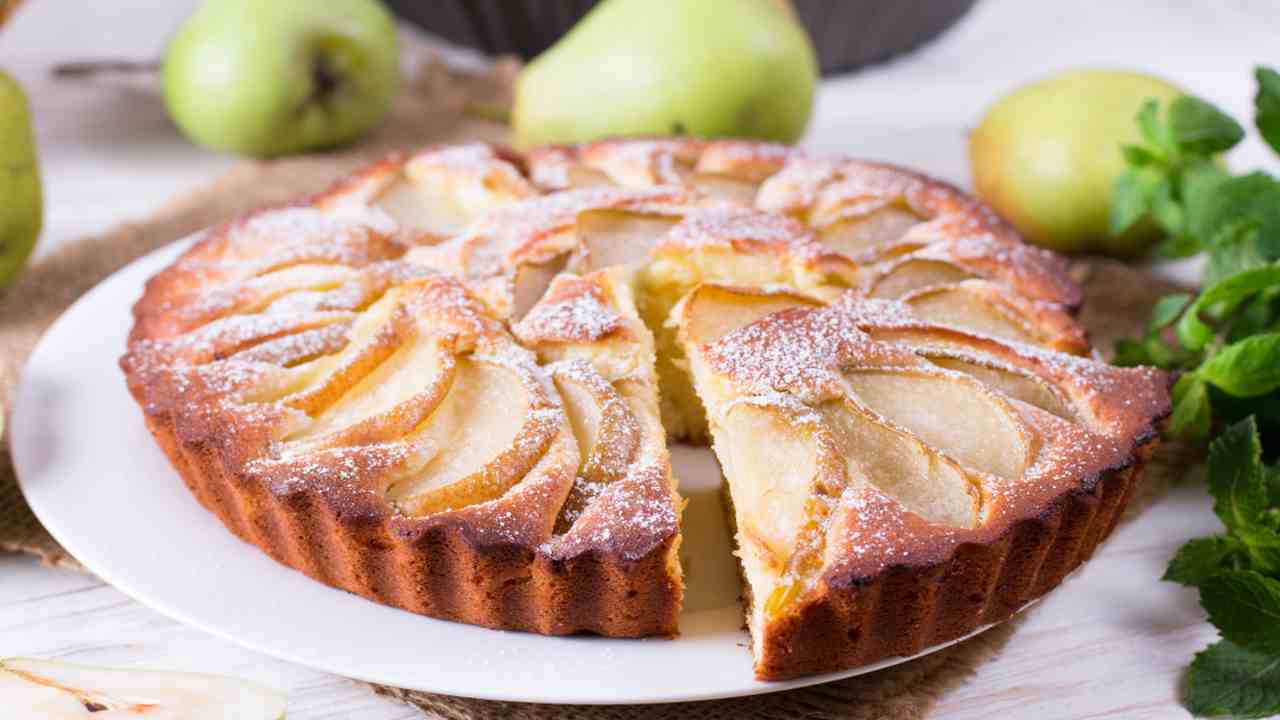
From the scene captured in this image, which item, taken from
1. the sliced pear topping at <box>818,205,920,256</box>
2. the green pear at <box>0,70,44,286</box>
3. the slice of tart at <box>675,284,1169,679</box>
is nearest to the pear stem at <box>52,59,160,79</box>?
the green pear at <box>0,70,44,286</box>

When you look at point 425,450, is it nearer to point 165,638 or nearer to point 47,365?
point 165,638

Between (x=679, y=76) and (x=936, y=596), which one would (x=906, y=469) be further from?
(x=679, y=76)

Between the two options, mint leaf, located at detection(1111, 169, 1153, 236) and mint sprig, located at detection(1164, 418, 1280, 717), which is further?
mint leaf, located at detection(1111, 169, 1153, 236)

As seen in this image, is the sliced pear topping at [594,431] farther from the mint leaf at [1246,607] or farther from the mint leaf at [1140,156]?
the mint leaf at [1140,156]

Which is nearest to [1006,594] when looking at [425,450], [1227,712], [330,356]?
[1227,712]

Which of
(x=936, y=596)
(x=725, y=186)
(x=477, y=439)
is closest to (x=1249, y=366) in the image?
(x=936, y=596)

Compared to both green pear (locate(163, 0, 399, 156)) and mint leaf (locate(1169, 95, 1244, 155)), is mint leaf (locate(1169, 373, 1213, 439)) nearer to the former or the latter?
mint leaf (locate(1169, 95, 1244, 155))

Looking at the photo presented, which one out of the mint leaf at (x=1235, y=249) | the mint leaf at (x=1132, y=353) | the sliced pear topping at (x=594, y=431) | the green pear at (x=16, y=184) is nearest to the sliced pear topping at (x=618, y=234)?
the sliced pear topping at (x=594, y=431)
